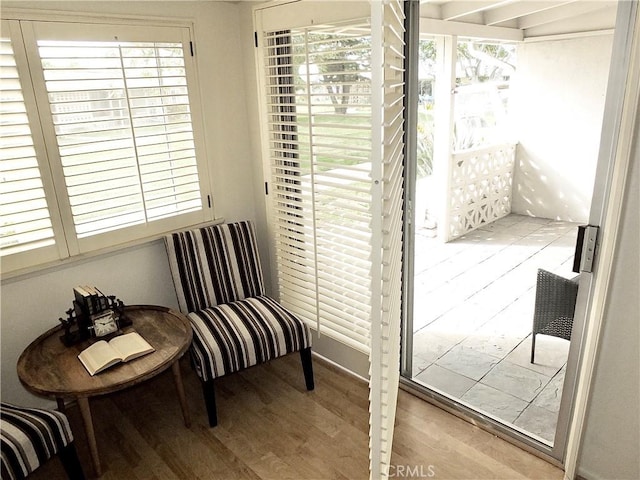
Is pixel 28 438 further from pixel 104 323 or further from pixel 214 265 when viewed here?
pixel 214 265

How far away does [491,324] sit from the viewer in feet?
Result: 11.2

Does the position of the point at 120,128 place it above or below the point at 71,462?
above

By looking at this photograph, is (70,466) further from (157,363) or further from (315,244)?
(315,244)

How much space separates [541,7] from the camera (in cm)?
439

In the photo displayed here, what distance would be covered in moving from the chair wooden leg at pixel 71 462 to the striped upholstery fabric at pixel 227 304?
2.07ft

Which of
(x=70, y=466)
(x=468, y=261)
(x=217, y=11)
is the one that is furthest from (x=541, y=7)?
(x=70, y=466)

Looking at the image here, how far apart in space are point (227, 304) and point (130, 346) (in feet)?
2.27

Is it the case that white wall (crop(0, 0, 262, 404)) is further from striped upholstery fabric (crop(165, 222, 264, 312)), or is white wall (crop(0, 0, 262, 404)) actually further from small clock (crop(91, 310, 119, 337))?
small clock (crop(91, 310, 119, 337))

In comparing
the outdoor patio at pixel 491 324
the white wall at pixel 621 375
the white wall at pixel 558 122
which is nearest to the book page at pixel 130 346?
the outdoor patio at pixel 491 324

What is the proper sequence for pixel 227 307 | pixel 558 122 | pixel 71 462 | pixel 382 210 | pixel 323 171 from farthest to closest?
pixel 558 122 < pixel 227 307 < pixel 323 171 < pixel 71 462 < pixel 382 210

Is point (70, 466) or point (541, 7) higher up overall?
point (541, 7)

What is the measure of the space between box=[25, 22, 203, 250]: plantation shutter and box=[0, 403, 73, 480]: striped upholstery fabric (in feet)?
3.00

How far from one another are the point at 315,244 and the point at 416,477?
1273 millimetres
